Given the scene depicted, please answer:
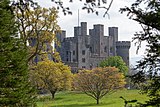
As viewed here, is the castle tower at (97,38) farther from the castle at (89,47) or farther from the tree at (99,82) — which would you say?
the tree at (99,82)

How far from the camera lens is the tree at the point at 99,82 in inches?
2282

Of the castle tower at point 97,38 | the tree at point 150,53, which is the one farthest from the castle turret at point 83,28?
the tree at point 150,53

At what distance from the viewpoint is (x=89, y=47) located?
356 feet

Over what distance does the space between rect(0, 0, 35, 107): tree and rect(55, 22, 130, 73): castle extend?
251 feet

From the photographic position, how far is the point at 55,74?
61.6 meters

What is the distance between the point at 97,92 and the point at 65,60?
47164mm

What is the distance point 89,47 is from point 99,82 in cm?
5015

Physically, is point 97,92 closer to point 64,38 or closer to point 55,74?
point 55,74

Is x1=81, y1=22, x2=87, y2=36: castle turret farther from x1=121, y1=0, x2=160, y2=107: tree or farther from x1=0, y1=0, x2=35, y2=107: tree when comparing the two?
x1=121, y1=0, x2=160, y2=107: tree

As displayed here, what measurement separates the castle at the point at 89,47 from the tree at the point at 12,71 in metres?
76.6

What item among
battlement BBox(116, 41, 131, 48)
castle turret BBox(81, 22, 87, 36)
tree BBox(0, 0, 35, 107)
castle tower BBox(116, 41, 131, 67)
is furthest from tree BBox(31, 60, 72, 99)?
battlement BBox(116, 41, 131, 48)

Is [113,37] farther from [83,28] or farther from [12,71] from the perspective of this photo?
[12,71]

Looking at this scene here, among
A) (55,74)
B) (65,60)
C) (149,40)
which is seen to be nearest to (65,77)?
(55,74)

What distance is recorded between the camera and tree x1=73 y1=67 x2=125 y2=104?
57969 mm
